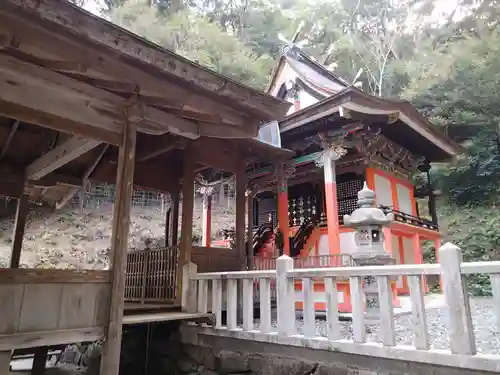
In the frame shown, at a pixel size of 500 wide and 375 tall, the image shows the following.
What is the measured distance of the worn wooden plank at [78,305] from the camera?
349 centimetres

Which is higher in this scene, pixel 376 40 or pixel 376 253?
pixel 376 40

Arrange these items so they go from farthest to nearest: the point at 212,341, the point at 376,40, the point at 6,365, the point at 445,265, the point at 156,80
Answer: the point at 376,40 → the point at 212,341 → the point at 156,80 → the point at 445,265 → the point at 6,365

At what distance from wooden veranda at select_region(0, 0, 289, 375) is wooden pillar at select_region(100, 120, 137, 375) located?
0.01 metres

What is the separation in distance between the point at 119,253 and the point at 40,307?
0.85 meters

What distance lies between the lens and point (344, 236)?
11164 millimetres

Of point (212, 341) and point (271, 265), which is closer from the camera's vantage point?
point (212, 341)

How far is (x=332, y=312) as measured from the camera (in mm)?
4488

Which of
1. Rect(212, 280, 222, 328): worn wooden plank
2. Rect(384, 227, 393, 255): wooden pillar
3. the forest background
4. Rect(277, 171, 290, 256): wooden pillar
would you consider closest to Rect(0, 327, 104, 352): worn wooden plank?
Rect(212, 280, 222, 328): worn wooden plank

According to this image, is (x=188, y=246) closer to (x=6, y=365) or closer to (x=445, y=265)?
(x=6, y=365)

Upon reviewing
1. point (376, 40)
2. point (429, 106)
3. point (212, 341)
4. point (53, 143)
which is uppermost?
point (376, 40)

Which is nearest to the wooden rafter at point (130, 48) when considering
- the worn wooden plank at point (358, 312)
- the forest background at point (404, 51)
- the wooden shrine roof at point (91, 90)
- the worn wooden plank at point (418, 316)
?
the wooden shrine roof at point (91, 90)

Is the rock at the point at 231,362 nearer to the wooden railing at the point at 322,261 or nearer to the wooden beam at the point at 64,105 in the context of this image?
the wooden railing at the point at 322,261

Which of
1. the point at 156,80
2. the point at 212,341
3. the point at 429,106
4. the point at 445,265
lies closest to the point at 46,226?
the point at 212,341

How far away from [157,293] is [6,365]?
12.4 ft
